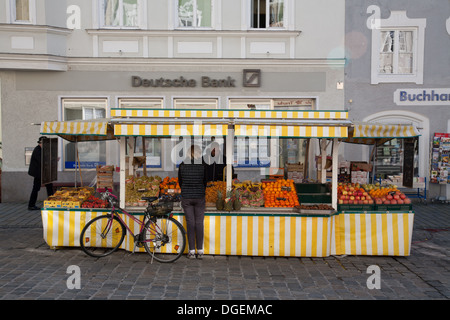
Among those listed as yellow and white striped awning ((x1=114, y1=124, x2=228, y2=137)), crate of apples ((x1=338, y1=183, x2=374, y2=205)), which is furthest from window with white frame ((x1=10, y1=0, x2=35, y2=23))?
crate of apples ((x1=338, y1=183, x2=374, y2=205))

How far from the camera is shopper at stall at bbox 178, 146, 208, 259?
6758 mm

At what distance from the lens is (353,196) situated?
24.3ft

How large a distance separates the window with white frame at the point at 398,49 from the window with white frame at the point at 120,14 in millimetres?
7283

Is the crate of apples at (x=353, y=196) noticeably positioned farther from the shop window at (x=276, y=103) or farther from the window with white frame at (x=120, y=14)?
the window with white frame at (x=120, y=14)

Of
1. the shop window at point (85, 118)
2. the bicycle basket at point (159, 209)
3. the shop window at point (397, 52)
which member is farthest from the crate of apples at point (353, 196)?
the shop window at point (85, 118)

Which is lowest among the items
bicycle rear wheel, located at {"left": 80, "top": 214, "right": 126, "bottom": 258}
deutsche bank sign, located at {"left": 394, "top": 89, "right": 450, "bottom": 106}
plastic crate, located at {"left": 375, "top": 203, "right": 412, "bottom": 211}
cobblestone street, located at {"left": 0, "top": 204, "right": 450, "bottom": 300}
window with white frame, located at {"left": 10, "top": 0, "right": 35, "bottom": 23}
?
cobblestone street, located at {"left": 0, "top": 204, "right": 450, "bottom": 300}

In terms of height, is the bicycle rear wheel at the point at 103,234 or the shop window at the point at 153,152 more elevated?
the shop window at the point at 153,152

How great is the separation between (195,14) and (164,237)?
8.14m

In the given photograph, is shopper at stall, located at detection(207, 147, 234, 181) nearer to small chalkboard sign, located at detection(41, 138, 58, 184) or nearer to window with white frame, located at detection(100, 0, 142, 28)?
small chalkboard sign, located at detection(41, 138, 58, 184)

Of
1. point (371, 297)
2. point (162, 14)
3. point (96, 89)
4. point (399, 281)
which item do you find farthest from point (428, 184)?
point (96, 89)

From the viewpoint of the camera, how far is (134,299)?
5125 mm

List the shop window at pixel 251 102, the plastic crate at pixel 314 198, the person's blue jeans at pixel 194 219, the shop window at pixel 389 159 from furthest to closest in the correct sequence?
the shop window at pixel 389 159 → the shop window at pixel 251 102 → the plastic crate at pixel 314 198 → the person's blue jeans at pixel 194 219

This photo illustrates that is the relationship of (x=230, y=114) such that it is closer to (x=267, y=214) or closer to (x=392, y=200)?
(x=267, y=214)

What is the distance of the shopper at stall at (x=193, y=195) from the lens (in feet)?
22.2
